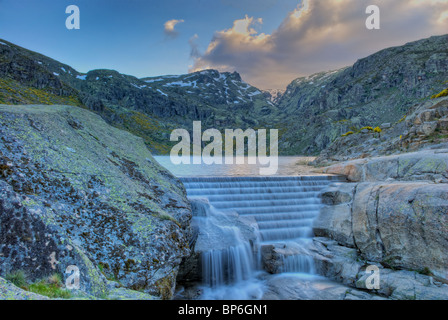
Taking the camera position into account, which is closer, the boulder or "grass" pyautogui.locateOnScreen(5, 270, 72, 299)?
"grass" pyautogui.locateOnScreen(5, 270, 72, 299)

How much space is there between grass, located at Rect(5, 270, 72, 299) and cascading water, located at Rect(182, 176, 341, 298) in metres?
8.19

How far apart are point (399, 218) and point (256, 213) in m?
9.01

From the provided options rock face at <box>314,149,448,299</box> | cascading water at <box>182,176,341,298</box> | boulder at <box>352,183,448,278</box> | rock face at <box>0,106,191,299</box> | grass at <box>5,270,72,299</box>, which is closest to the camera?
grass at <box>5,270,72,299</box>

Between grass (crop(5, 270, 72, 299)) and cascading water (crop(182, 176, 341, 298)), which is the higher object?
grass (crop(5, 270, 72, 299))

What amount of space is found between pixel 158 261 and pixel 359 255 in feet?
39.1

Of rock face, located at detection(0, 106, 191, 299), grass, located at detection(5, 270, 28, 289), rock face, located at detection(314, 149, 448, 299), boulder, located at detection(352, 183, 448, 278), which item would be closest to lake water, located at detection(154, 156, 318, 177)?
rock face, located at detection(314, 149, 448, 299)

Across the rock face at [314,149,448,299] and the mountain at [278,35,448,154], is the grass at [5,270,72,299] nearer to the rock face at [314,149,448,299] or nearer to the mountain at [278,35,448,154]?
the rock face at [314,149,448,299]

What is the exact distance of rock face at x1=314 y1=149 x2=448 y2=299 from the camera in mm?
10367

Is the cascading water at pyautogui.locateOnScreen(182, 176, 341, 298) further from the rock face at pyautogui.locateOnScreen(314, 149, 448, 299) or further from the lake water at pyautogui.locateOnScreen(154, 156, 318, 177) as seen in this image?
the lake water at pyautogui.locateOnScreen(154, 156, 318, 177)

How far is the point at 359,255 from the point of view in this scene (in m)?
13.1

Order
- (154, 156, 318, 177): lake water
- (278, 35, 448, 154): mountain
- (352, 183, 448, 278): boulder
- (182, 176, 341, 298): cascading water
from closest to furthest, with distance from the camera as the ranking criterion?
(352, 183, 448, 278): boulder < (182, 176, 341, 298): cascading water < (154, 156, 318, 177): lake water < (278, 35, 448, 154): mountain

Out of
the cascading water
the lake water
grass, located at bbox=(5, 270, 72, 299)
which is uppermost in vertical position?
the lake water

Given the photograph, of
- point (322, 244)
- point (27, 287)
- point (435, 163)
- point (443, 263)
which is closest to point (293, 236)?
point (322, 244)

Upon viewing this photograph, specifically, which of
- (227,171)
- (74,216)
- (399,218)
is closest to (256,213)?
(399,218)
